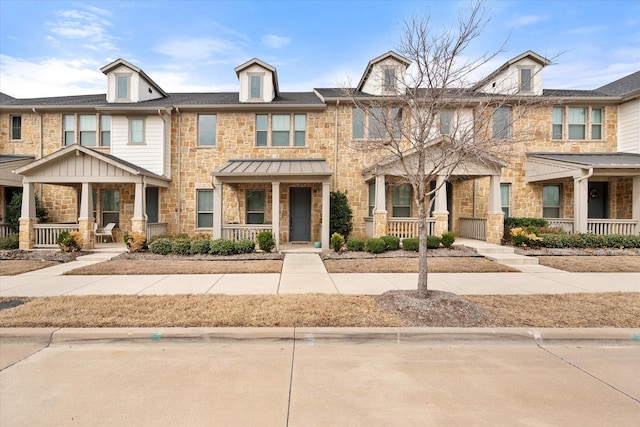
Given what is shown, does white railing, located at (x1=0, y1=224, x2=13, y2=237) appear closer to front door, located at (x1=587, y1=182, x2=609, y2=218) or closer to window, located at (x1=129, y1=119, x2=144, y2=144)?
window, located at (x1=129, y1=119, x2=144, y2=144)

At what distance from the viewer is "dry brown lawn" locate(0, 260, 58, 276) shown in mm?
8805

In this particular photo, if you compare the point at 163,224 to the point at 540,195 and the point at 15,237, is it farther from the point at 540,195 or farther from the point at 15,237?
the point at 540,195

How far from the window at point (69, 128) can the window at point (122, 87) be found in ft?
7.57

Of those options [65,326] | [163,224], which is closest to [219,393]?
[65,326]

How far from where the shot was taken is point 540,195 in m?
15.2

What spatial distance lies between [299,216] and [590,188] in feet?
46.1

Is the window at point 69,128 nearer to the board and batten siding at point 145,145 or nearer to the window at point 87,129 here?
the window at point 87,129

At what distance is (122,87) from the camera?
51.0 ft

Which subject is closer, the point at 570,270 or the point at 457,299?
the point at 457,299

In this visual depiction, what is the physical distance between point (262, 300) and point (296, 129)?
10772mm

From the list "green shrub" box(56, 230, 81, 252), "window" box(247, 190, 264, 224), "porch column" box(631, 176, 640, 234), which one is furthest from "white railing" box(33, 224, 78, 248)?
"porch column" box(631, 176, 640, 234)

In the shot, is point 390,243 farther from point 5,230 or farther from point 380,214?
point 5,230

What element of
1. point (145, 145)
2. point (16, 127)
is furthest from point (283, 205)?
point (16, 127)

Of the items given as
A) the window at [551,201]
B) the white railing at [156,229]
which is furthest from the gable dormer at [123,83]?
the window at [551,201]
